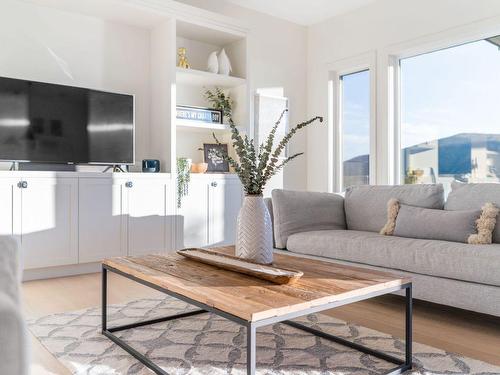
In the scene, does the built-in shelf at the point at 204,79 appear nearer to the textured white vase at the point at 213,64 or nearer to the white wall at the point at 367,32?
the textured white vase at the point at 213,64

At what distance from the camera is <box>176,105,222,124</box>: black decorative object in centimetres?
420

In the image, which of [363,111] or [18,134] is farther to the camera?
[363,111]

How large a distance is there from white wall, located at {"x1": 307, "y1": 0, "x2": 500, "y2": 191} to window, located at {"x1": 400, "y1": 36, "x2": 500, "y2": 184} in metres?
0.26

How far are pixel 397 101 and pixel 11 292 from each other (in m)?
4.72

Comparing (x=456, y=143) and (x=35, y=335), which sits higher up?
(x=456, y=143)

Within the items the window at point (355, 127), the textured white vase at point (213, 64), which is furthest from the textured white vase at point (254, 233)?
the window at point (355, 127)

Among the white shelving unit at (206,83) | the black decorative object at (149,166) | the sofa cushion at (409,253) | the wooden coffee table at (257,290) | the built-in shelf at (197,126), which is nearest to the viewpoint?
the wooden coffee table at (257,290)

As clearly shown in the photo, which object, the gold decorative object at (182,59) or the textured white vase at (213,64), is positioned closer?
the gold decorative object at (182,59)

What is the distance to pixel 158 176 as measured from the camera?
3.92m

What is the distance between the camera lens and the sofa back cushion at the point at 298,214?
3.22 meters

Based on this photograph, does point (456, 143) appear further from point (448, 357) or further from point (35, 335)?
point (35, 335)

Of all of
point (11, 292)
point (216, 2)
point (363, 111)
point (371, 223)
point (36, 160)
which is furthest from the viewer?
point (363, 111)

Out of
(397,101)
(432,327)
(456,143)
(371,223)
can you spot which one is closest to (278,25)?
(397,101)

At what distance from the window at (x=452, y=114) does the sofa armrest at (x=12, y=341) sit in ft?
14.1
